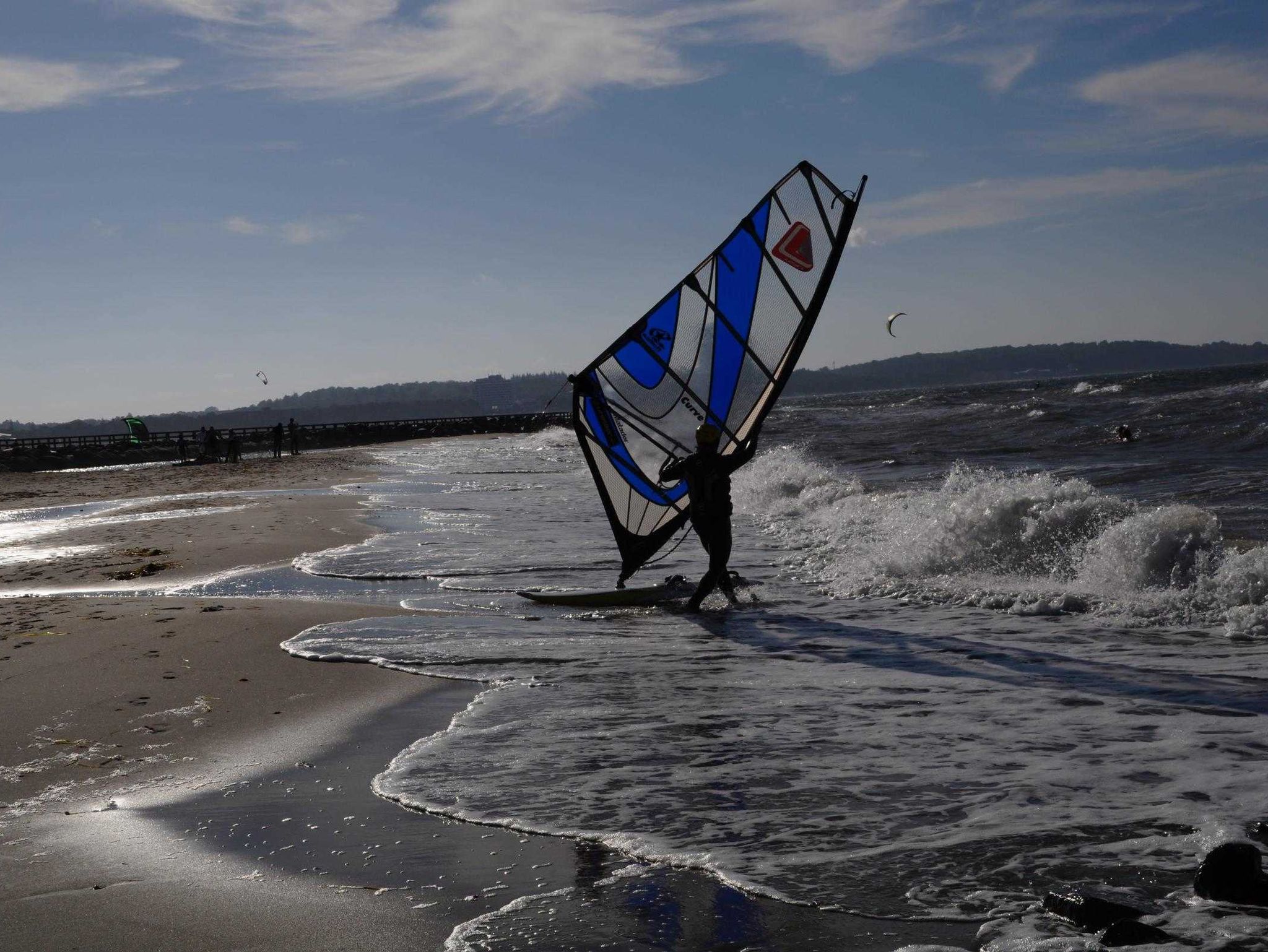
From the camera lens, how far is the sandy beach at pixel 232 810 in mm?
2824

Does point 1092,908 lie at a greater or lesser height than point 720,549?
lesser

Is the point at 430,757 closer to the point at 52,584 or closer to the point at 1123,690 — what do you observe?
the point at 1123,690

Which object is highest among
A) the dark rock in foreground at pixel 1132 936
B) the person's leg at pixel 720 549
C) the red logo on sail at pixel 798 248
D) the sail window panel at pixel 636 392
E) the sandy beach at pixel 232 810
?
the red logo on sail at pixel 798 248

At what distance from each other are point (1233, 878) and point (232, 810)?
2.95 m

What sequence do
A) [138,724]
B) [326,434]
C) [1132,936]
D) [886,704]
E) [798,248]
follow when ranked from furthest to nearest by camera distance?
[326,434] → [798,248] → [886,704] → [138,724] → [1132,936]

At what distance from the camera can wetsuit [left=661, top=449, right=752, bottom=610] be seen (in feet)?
25.4

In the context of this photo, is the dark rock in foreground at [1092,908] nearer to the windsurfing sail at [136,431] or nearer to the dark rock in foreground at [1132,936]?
the dark rock in foreground at [1132,936]

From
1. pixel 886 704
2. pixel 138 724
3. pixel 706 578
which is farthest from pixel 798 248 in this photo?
pixel 138 724

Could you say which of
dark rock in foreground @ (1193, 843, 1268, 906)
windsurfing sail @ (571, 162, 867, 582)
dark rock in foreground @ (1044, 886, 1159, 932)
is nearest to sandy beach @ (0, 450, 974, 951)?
dark rock in foreground @ (1044, 886, 1159, 932)

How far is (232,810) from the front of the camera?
3.71 metres

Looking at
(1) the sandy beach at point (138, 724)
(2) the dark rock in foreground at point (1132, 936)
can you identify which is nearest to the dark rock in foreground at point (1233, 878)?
(2) the dark rock in foreground at point (1132, 936)

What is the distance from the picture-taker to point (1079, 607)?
7.21m

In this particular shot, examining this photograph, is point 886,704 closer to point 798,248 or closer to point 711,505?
point 711,505

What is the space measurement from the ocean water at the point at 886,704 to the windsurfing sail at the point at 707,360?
92 cm
